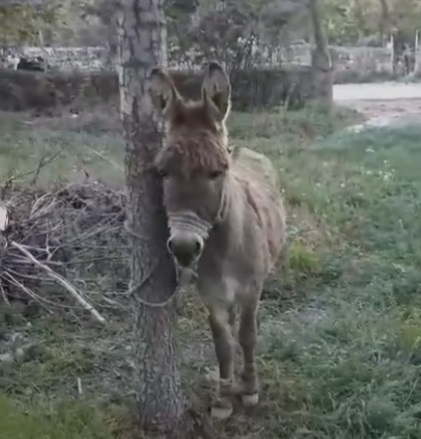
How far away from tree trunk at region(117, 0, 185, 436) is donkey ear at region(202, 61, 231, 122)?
0.28 metres

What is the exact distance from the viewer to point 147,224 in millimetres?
3523

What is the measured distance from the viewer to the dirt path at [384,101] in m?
13.5

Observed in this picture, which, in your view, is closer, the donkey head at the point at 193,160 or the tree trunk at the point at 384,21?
the donkey head at the point at 193,160

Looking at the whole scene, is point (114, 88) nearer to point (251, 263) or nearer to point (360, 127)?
point (360, 127)

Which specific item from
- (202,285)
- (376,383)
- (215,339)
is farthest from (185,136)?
(376,383)

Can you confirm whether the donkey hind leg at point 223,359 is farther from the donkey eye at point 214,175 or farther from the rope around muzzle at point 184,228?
the donkey eye at point 214,175

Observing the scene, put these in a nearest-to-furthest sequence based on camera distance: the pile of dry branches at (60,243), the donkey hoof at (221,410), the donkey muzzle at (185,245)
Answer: the donkey muzzle at (185,245)
the donkey hoof at (221,410)
the pile of dry branches at (60,243)

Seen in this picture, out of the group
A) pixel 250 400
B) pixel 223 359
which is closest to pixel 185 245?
pixel 223 359

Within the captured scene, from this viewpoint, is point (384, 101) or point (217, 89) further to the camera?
point (384, 101)

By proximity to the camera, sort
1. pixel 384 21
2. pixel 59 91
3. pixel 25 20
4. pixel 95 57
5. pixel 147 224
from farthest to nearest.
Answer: pixel 384 21 → pixel 95 57 → pixel 59 91 → pixel 25 20 → pixel 147 224

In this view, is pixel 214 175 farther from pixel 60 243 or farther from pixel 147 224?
pixel 60 243

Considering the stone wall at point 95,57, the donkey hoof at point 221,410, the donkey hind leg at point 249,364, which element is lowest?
the donkey hoof at point 221,410

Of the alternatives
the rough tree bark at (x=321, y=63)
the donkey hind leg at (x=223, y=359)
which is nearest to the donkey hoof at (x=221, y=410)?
the donkey hind leg at (x=223, y=359)

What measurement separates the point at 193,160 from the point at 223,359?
1.24 m
